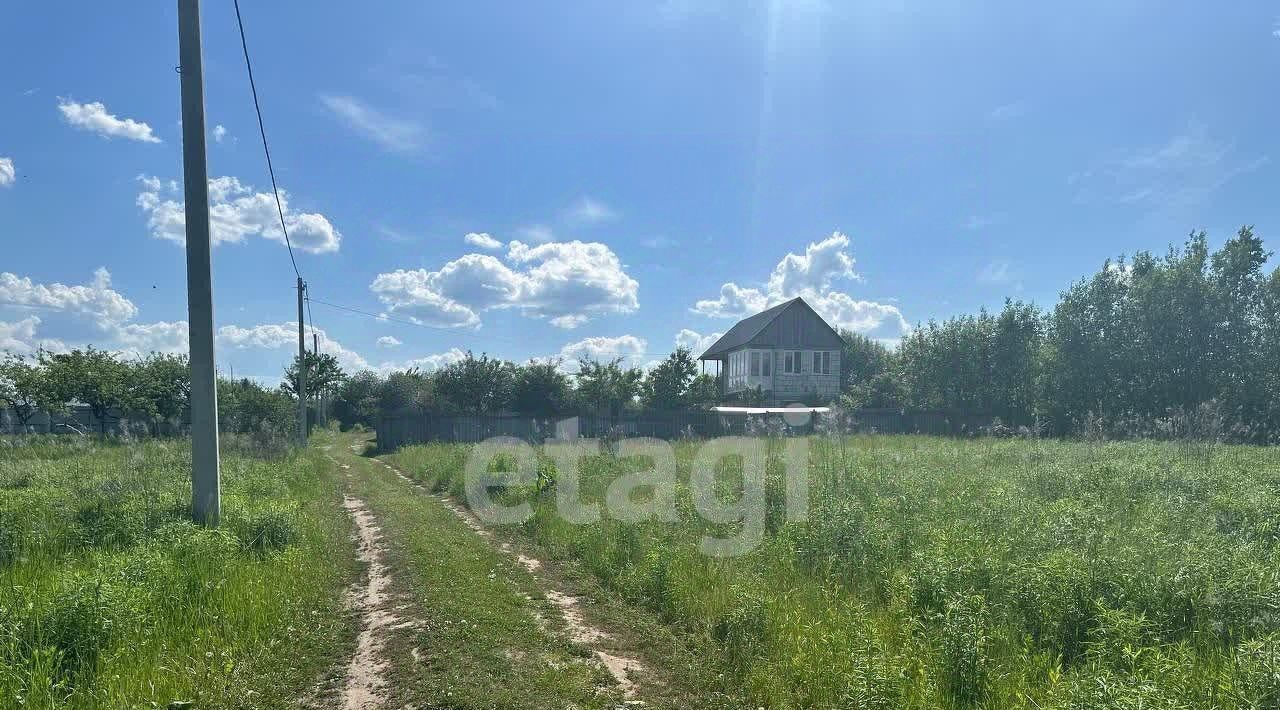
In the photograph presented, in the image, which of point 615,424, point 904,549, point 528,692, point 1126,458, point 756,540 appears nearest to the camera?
point 528,692

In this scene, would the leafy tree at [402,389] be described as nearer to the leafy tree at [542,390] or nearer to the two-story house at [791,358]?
the leafy tree at [542,390]

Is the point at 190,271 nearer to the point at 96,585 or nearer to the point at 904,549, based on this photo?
the point at 96,585

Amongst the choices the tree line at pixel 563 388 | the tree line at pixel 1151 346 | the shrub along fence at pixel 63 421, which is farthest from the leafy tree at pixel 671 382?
the shrub along fence at pixel 63 421

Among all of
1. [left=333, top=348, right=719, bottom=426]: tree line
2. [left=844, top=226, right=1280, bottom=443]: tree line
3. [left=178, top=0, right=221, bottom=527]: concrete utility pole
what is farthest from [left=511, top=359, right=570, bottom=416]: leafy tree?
[left=178, top=0, right=221, bottom=527]: concrete utility pole

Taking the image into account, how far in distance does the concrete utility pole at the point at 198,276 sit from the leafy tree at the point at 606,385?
1015 inches

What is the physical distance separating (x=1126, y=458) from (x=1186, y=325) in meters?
19.9

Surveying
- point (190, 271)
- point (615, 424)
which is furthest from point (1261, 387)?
point (190, 271)

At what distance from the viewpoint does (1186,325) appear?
2572cm

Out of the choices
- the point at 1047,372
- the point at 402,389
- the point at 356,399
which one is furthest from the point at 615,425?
the point at 356,399

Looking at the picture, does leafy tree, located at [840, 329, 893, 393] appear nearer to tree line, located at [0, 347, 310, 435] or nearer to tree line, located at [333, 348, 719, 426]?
tree line, located at [333, 348, 719, 426]

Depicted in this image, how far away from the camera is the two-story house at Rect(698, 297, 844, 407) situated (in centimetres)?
3519

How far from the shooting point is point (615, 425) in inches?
883

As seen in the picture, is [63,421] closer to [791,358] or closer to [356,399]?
[356,399]

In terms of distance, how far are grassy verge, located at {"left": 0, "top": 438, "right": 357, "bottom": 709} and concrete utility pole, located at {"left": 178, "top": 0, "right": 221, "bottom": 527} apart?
0.53 meters
